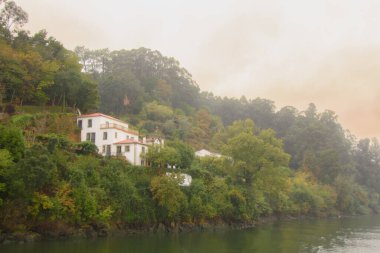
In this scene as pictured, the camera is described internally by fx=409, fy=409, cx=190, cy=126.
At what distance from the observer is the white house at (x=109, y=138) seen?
2384 inches

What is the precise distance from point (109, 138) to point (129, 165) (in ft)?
29.5

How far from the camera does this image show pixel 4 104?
2328 inches

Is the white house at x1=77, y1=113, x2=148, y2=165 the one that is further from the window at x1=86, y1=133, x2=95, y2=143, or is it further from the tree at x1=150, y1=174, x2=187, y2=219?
the tree at x1=150, y1=174, x2=187, y2=219

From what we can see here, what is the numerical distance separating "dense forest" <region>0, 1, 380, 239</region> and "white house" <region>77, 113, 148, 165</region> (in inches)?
75.3

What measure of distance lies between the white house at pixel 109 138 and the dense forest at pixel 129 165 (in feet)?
6.27

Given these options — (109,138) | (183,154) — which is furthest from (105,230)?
(183,154)

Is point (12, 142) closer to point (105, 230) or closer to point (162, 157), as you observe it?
point (105, 230)

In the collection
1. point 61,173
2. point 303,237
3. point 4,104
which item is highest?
point 4,104

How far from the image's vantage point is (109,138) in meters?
62.1

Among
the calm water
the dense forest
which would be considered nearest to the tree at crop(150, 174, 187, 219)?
the dense forest

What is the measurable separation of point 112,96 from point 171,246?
61.5 metres

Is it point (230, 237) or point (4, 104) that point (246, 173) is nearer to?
point (230, 237)

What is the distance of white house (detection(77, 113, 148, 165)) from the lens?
60.5 metres

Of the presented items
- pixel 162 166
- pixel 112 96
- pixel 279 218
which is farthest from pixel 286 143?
pixel 162 166
